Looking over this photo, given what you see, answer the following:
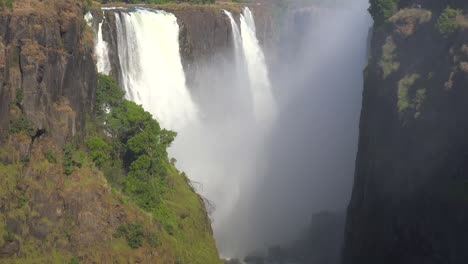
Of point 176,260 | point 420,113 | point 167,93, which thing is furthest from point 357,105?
point 176,260

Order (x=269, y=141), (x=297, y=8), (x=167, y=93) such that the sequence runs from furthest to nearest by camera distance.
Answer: (x=297, y=8)
(x=269, y=141)
(x=167, y=93)

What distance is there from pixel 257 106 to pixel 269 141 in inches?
252

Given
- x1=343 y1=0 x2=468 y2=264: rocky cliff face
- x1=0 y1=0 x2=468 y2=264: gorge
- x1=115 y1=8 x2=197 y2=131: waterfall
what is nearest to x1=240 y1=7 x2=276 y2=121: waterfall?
x1=0 y1=0 x2=468 y2=264: gorge

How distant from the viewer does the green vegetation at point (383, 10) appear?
1798 inches

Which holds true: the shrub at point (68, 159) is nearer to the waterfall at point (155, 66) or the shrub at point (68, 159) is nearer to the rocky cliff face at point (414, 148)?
the waterfall at point (155, 66)

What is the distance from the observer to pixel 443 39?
33.7m

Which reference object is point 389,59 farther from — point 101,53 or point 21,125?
point 21,125

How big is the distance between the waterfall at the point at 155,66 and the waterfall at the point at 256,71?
1379 cm

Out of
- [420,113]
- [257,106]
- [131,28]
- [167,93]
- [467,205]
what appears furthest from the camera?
[257,106]

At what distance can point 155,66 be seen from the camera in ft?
160

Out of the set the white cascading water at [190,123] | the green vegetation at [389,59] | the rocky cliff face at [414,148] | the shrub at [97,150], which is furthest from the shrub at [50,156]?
the green vegetation at [389,59]

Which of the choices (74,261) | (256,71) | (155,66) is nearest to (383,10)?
(155,66)

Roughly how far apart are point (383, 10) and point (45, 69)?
26.4 meters

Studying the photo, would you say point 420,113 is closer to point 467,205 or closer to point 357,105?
point 467,205
